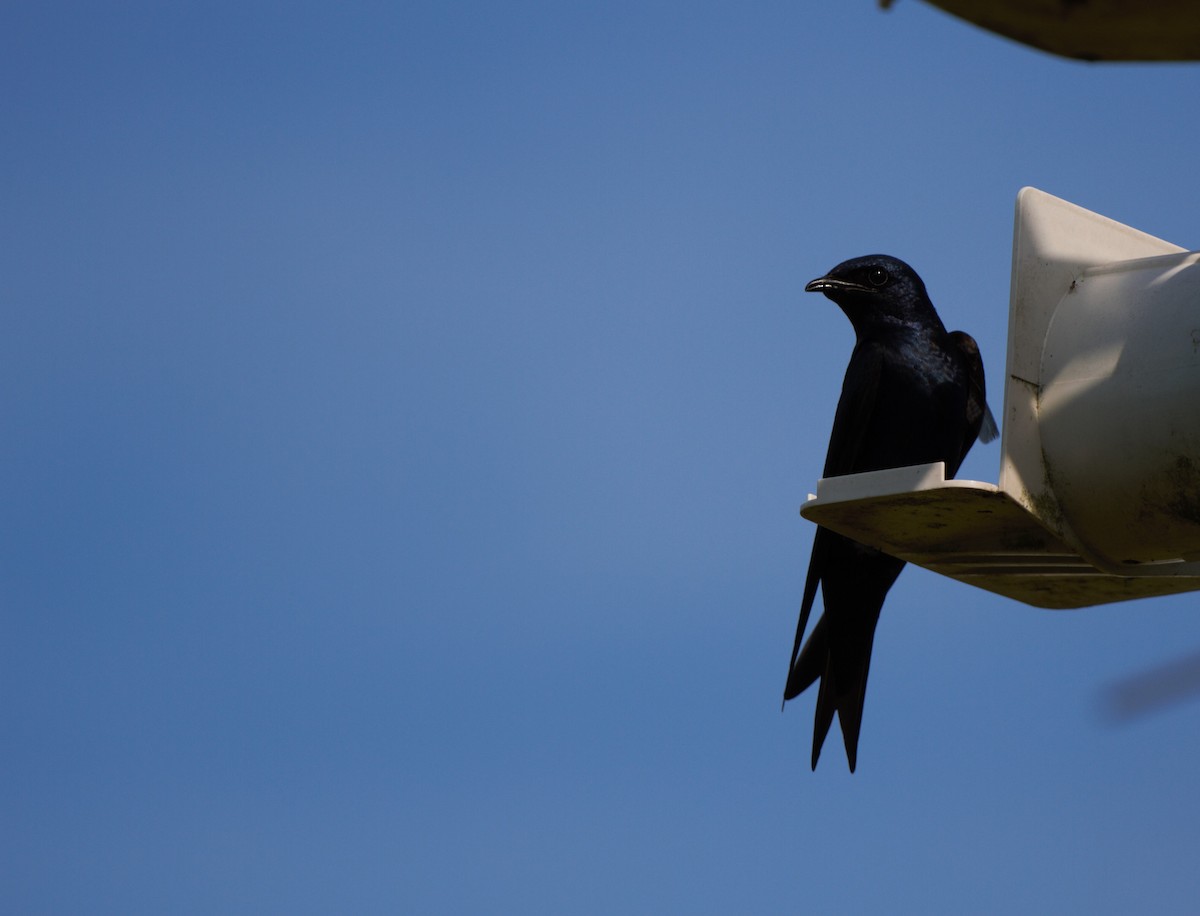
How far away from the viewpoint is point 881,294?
559 cm

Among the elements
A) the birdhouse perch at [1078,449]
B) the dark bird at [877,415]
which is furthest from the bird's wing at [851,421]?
the birdhouse perch at [1078,449]

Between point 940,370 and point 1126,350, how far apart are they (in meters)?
2.12

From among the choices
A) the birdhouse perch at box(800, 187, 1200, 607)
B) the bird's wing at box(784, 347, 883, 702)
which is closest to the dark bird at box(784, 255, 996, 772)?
the bird's wing at box(784, 347, 883, 702)

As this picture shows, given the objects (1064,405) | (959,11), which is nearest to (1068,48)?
(959,11)

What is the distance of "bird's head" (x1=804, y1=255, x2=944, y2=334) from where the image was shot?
556cm

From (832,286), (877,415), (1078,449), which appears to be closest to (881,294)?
(832,286)

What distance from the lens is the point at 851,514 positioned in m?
3.38

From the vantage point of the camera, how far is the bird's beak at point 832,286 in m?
5.61

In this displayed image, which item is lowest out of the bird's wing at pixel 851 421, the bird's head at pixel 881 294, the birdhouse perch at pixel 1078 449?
the birdhouse perch at pixel 1078 449

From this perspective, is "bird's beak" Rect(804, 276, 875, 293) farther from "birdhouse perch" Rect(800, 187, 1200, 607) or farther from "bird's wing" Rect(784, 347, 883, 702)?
"birdhouse perch" Rect(800, 187, 1200, 607)

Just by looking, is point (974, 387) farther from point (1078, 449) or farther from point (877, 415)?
point (1078, 449)

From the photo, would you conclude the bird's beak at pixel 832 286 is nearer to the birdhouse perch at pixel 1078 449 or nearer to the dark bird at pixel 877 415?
the dark bird at pixel 877 415

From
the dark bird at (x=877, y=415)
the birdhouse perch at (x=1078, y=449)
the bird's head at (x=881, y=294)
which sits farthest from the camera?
the bird's head at (x=881, y=294)

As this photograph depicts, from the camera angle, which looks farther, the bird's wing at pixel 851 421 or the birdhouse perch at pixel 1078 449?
the bird's wing at pixel 851 421
